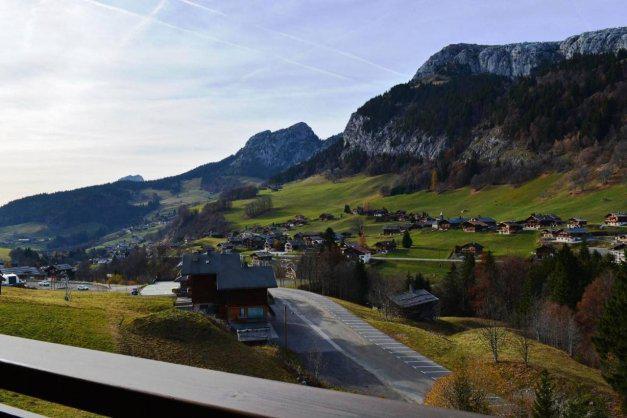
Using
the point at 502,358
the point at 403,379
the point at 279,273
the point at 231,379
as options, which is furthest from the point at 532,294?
the point at 231,379

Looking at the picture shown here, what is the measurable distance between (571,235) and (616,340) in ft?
209

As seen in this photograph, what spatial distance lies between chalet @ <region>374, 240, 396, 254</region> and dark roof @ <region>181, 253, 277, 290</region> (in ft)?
188

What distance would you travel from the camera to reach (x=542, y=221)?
10556 cm

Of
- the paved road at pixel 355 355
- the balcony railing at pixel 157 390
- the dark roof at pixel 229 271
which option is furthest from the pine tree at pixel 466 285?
the balcony railing at pixel 157 390

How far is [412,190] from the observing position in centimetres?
18612

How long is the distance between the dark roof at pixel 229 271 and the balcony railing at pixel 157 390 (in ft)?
150

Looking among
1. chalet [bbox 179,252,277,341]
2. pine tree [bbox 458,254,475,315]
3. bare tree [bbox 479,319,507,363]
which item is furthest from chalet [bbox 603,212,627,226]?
chalet [bbox 179,252,277,341]

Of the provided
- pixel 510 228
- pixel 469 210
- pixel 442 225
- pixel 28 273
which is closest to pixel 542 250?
pixel 510 228

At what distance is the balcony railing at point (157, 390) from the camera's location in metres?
1.53

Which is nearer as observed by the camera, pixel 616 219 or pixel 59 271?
pixel 616 219

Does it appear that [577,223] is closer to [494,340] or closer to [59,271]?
[494,340]

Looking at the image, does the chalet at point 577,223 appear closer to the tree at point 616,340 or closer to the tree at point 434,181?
the tree at point 616,340

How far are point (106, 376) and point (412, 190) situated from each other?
18857 centimetres

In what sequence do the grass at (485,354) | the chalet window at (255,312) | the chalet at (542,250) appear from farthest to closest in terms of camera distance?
the chalet at (542,250) < the chalet window at (255,312) < the grass at (485,354)
